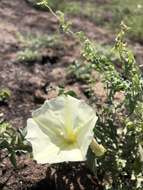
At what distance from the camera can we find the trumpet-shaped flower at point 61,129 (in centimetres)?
210

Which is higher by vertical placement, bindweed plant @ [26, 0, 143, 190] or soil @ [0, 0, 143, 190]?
bindweed plant @ [26, 0, 143, 190]

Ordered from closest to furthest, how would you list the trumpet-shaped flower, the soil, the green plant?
the trumpet-shaped flower < the green plant < the soil

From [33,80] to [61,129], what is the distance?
5.19 feet

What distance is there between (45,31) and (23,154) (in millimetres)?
2008

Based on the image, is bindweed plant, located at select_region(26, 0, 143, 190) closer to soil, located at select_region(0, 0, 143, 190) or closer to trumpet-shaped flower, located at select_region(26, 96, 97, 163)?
trumpet-shaped flower, located at select_region(26, 96, 97, 163)

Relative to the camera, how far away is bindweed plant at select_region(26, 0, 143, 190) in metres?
2.14

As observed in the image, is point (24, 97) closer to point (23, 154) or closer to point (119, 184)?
point (23, 154)

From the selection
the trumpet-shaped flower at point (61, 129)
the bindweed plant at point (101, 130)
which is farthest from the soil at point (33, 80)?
the trumpet-shaped flower at point (61, 129)

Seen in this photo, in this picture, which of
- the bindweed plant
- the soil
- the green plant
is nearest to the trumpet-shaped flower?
the bindweed plant

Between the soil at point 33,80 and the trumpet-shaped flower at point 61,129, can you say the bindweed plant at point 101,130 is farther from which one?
the soil at point 33,80

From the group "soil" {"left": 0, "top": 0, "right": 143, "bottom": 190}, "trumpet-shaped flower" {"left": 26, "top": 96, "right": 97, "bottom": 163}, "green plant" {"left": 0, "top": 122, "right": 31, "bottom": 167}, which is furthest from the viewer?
"soil" {"left": 0, "top": 0, "right": 143, "bottom": 190}

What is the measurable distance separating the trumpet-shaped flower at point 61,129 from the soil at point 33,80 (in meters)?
0.52

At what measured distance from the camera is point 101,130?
2.57 metres

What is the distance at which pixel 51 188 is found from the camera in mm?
2641
